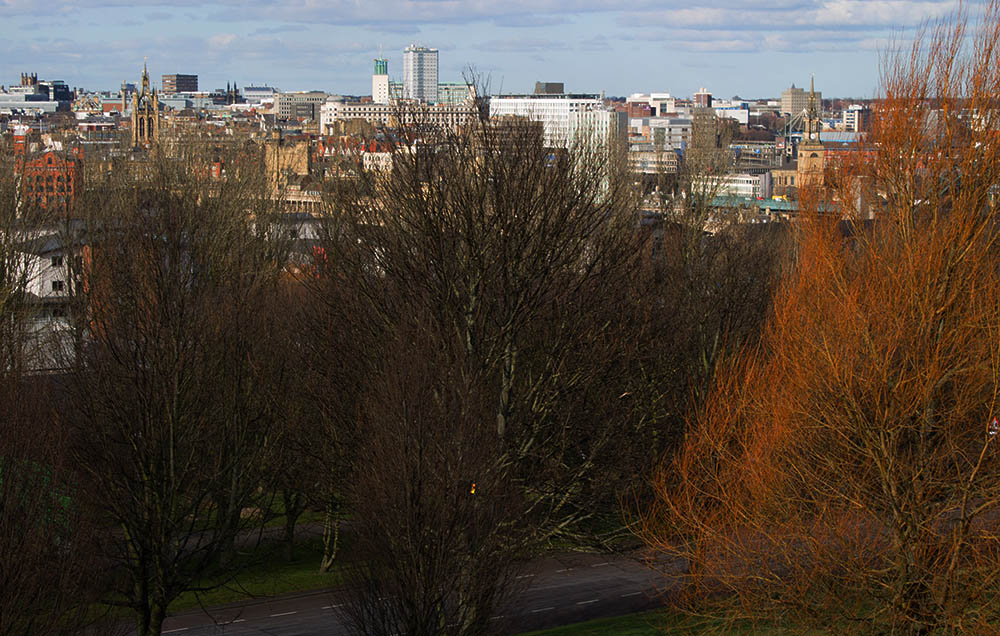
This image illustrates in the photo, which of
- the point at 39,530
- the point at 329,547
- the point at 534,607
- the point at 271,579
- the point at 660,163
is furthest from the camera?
the point at 660,163

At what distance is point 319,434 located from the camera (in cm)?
2091

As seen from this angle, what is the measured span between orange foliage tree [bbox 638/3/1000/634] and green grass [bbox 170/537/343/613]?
11786 mm

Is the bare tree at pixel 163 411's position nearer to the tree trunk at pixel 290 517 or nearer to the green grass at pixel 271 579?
the green grass at pixel 271 579

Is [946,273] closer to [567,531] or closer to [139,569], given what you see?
[567,531]

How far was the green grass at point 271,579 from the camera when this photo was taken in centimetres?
2325

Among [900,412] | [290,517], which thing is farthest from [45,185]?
[900,412]

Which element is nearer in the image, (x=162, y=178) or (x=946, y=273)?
(x=946, y=273)

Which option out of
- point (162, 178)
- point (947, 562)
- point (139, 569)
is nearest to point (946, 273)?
point (947, 562)

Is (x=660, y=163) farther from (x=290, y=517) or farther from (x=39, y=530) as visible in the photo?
(x=39, y=530)

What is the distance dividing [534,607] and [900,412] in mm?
10961

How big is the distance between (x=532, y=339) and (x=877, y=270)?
27.3 ft

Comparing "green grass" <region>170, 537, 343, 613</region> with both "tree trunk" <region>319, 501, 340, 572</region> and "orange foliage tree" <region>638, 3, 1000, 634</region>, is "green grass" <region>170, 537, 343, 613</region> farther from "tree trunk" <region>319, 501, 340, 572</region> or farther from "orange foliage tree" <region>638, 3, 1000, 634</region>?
"orange foliage tree" <region>638, 3, 1000, 634</region>

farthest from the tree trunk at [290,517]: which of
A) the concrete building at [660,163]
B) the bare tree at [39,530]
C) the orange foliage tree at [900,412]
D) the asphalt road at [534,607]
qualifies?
the concrete building at [660,163]

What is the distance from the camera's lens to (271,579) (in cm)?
2494
